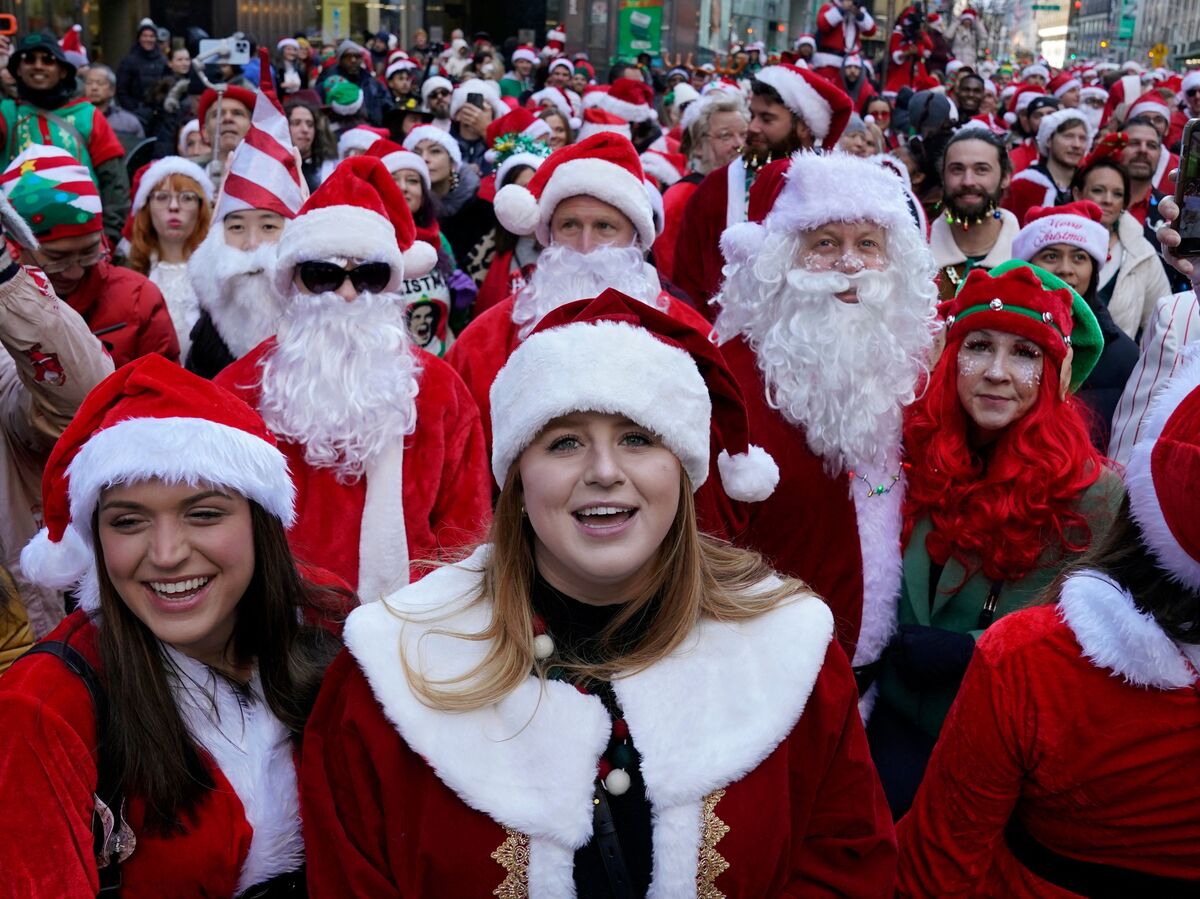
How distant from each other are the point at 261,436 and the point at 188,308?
148 inches

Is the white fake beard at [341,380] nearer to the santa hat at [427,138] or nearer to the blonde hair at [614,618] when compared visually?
the blonde hair at [614,618]

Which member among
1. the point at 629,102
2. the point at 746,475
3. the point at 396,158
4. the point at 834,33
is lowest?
the point at 746,475

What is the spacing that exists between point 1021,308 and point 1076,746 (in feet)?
5.13

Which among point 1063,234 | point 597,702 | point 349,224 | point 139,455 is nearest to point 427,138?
point 349,224

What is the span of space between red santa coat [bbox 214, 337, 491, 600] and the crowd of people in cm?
1

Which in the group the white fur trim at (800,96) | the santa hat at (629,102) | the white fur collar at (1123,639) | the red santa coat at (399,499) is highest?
the white fur trim at (800,96)

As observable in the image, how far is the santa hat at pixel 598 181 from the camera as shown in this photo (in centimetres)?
488

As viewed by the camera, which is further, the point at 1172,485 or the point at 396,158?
the point at 396,158

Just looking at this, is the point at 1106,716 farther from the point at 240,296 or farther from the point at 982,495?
the point at 240,296

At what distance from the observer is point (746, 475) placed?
8.77ft

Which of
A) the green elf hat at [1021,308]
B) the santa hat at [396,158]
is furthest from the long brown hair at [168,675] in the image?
the santa hat at [396,158]

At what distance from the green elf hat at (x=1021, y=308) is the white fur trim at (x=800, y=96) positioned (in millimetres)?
3040

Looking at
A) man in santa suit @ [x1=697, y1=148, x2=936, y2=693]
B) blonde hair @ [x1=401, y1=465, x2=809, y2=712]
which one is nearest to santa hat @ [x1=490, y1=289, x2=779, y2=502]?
blonde hair @ [x1=401, y1=465, x2=809, y2=712]

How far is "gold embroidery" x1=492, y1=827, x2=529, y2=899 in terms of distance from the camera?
2.02m
